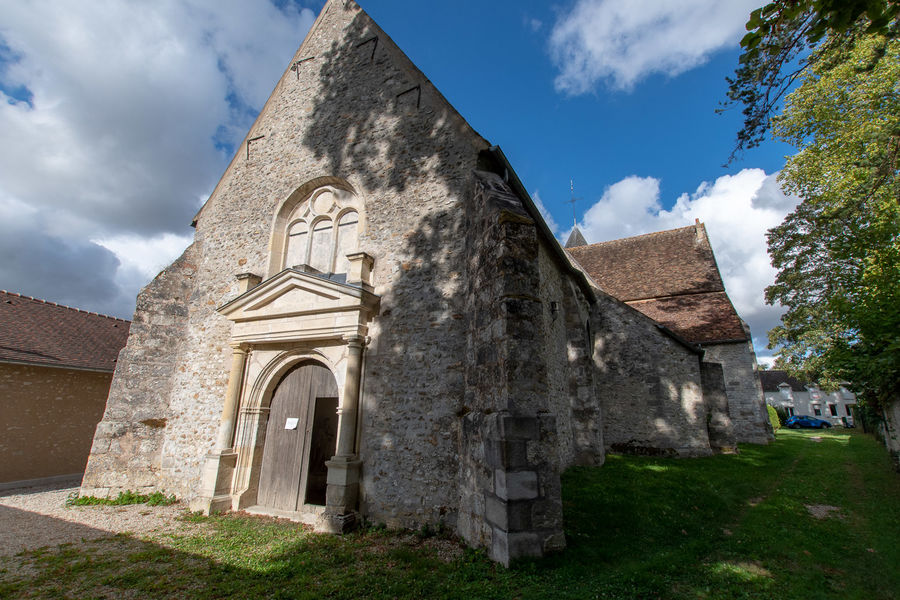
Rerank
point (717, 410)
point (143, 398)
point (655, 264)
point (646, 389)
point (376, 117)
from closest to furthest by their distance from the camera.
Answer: point (376, 117) < point (143, 398) < point (646, 389) < point (717, 410) < point (655, 264)

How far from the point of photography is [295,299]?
7.09m

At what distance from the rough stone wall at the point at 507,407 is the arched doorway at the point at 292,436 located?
299cm

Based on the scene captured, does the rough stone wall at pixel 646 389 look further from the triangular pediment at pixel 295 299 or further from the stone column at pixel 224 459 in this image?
the stone column at pixel 224 459

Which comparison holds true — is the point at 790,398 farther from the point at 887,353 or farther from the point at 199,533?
the point at 199,533

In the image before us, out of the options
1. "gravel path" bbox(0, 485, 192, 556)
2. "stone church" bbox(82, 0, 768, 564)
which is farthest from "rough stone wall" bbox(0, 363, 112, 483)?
"stone church" bbox(82, 0, 768, 564)

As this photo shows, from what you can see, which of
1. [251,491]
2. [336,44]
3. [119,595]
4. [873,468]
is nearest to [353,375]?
[251,491]

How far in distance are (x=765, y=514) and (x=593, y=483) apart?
261 cm

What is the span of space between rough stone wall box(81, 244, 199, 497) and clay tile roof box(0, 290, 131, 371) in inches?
161

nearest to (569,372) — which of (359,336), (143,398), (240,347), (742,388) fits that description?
(359,336)

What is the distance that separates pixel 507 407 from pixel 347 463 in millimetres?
2796

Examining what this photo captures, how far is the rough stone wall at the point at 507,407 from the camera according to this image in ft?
14.2

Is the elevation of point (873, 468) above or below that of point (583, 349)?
below

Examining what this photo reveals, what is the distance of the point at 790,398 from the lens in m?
49.5

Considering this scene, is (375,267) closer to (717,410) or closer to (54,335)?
(54,335)
